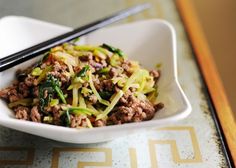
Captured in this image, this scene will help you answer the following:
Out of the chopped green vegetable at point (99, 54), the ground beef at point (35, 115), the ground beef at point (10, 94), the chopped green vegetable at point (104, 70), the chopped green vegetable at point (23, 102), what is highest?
the chopped green vegetable at point (99, 54)

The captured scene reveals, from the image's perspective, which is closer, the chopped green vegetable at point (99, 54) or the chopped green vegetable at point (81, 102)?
the chopped green vegetable at point (81, 102)

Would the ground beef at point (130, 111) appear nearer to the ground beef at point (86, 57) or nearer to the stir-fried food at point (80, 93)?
the stir-fried food at point (80, 93)

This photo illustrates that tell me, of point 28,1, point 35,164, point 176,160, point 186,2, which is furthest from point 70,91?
point 186,2

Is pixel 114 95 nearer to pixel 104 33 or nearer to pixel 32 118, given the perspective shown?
pixel 32 118

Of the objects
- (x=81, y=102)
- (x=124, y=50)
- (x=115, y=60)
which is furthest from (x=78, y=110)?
(x=124, y=50)

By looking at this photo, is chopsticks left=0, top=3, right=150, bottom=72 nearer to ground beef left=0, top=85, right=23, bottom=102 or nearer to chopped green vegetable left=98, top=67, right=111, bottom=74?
ground beef left=0, top=85, right=23, bottom=102

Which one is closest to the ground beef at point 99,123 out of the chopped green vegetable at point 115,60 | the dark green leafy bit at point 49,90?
the dark green leafy bit at point 49,90
